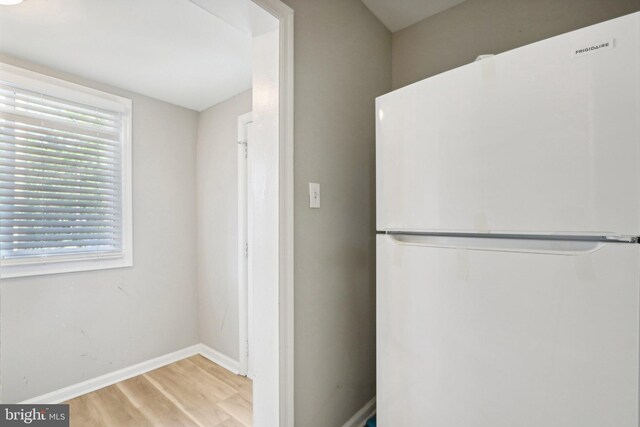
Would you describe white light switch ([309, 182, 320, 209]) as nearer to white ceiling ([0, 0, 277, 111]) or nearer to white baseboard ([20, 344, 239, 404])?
white ceiling ([0, 0, 277, 111])

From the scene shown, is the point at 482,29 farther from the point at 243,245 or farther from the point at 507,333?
the point at 243,245

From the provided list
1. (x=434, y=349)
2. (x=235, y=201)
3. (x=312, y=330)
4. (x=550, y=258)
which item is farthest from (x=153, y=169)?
(x=550, y=258)

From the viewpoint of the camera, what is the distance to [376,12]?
5.44 ft

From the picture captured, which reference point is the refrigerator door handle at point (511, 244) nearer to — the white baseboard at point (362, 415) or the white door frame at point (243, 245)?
the white baseboard at point (362, 415)

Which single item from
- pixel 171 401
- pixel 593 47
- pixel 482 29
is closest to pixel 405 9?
pixel 482 29

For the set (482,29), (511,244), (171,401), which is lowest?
(171,401)

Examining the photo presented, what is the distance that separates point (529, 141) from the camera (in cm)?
76

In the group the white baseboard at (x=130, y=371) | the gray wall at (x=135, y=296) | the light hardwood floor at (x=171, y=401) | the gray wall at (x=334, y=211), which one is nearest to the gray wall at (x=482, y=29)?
the gray wall at (x=334, y=211)

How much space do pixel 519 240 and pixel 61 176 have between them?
2.72 m

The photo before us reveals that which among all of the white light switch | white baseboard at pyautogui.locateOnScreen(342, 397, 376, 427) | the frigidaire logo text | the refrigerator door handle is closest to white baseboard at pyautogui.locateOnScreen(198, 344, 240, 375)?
white baseboard at pyautogui.locateOnScreen(342, 397, 376, 427)

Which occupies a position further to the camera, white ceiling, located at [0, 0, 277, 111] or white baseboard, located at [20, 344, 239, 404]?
white baseboard, located at [20, 344, 239, 404]

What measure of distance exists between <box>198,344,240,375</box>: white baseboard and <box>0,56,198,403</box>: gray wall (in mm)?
176

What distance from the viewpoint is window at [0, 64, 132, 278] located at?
72.3 inches

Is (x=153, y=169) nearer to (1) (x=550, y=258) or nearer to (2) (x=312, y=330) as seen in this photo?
(2) (x=312, y=330)
